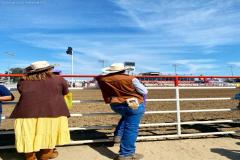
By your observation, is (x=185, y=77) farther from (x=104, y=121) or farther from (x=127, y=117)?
(x=104, y=121)

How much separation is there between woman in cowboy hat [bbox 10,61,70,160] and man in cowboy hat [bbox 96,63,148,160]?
0.81 meters

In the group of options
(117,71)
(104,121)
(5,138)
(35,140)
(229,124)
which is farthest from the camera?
(104,121)

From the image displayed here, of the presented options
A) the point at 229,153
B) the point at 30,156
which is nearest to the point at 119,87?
the point at 30,156

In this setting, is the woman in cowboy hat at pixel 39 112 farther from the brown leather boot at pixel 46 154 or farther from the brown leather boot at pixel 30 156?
the brown leather boot at pixel 46 154

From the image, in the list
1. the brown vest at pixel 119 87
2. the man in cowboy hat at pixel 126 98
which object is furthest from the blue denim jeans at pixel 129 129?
the brown vest at pixel 119 87

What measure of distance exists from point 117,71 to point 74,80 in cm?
116

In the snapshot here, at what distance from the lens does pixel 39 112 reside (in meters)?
5.28

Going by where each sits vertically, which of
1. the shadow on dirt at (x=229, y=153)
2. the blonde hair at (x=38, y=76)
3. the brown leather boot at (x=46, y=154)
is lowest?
the shadow on dirt at (x=229, y=153)

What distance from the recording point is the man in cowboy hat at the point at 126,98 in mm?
5766

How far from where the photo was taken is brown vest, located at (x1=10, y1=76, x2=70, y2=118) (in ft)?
17.3

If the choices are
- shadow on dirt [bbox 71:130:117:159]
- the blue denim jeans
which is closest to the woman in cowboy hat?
the blue denim jeans

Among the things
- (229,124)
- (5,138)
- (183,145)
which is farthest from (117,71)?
(229,124)

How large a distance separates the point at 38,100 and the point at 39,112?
0.17 metres

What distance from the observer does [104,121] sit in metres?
10.3
